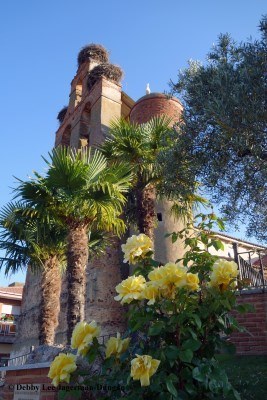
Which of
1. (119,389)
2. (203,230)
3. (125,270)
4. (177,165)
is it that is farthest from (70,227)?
(125,270)

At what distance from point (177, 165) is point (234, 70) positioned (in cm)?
212

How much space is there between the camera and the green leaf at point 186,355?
7.09 feet

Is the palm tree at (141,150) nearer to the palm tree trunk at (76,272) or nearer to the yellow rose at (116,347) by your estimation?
the palm tree trunk at (76,272)

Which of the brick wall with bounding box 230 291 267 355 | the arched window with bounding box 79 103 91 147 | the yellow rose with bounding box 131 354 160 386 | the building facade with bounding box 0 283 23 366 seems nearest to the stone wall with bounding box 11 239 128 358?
the brick wall with bounding box 230 291 267 355

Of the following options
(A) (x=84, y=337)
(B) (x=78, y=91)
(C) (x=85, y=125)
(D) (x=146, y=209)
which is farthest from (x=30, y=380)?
(B) (x=78, y=91)

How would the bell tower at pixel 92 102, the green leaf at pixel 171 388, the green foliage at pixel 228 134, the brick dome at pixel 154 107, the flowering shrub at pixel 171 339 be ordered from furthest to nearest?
the bell tower at pixel 92 102, the brick dome at pixel 154 107, the green foliage at pixel 228 134, the flowering shrub at pixel 171 339, the green leaf at pixel 171 388

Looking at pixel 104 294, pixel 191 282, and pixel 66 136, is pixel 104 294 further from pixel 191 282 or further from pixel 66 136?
pixel 191 282

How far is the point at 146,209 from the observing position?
1052 centimetres

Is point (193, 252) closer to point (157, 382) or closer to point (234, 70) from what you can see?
point (157, 382)

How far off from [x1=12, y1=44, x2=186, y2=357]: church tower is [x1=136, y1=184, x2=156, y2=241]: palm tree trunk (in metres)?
2.53

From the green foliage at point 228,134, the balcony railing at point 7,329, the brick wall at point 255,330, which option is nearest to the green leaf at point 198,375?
the green foliage at point 228,134

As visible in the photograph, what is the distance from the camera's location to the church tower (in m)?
16.2

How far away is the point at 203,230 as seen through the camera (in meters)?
3.25

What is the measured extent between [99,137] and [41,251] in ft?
35.3
